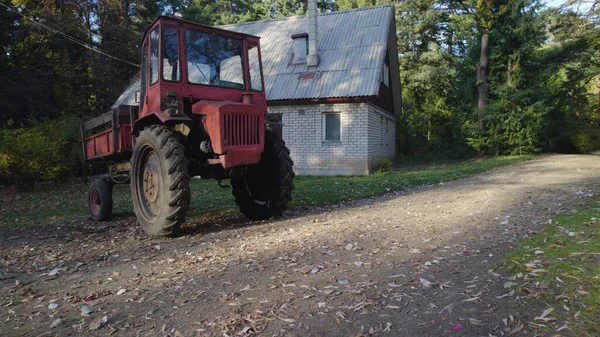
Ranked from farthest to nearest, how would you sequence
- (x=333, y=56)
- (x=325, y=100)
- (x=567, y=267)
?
1. (x=333, y=56)
2. (x=325, y=100)
3. (x=567, y=267)

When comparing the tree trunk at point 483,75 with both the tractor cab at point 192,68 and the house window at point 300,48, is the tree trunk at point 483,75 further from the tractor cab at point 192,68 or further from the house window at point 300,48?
the tractor cab at point 192,68

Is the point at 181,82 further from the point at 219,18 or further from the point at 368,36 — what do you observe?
the point at 219,18

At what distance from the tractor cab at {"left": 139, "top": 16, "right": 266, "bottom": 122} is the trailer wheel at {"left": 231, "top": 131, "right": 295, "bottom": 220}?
0.84 m

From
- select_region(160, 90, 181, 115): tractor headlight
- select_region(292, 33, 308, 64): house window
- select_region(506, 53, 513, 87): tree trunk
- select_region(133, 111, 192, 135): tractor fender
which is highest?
select_region(292, 33, 308, 64): house window

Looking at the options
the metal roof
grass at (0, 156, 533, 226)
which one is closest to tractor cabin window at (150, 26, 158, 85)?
grass at (0, 156, 533, 226)

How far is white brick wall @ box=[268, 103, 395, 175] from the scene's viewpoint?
1600 cm

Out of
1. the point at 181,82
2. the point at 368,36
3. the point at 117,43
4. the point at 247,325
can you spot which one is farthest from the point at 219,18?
the point at 247,325

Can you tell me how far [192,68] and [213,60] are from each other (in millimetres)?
407

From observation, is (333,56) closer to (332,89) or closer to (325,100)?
(332,89)

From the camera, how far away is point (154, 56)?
596 cm

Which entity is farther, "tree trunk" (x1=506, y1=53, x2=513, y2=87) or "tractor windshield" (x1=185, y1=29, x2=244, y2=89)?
"tree trunk" (x1=506, y1=53, x2=513, y2=87)

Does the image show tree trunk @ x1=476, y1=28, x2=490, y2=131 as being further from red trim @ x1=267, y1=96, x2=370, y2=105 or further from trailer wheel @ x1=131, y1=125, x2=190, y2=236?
trailer wheel @ x1=131, y1=125, x2=190, y2=236

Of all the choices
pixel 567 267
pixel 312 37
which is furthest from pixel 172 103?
pixel 312 37

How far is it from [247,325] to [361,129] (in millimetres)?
13677
